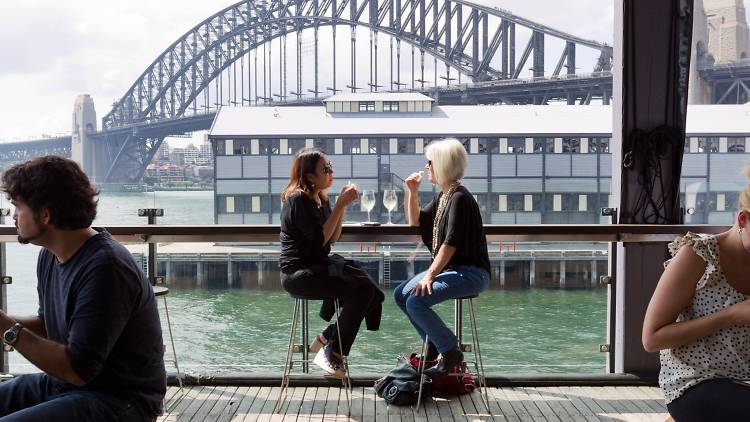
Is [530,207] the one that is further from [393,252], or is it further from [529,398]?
[529,398]

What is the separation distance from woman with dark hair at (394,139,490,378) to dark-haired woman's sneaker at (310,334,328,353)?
0.30 m

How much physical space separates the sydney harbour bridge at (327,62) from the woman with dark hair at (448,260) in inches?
573

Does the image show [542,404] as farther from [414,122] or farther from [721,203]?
[414,122]

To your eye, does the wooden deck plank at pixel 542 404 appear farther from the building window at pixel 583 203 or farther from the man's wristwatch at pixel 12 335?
the building window at pixel 583 203

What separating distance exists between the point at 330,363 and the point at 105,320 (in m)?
1.52

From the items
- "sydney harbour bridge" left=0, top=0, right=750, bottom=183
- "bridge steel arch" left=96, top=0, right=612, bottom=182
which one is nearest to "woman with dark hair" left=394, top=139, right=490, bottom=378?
"sydney harbour bridge" left=0, top=0, right=750, bottom=183

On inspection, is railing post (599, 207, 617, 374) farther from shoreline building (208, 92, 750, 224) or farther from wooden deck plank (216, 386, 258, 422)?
shoreline building (208, 92, 750, 224)

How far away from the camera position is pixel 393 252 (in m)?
17.9

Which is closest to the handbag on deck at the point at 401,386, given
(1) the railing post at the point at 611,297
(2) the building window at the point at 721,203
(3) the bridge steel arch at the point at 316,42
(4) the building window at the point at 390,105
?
(1) the railing post at the point at 611,297

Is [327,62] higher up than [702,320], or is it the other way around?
[327,62]

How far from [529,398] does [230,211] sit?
55.7 ft

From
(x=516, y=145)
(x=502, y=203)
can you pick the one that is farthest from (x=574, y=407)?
(x=502, y=203)

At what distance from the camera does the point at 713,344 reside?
1226 millimetres

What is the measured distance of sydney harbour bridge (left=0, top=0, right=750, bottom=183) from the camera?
19.2 meters
